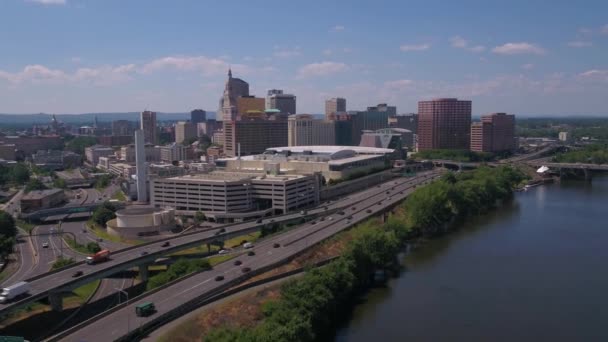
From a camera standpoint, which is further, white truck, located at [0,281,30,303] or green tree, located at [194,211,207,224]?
green tree, located at [194,211,207,224]

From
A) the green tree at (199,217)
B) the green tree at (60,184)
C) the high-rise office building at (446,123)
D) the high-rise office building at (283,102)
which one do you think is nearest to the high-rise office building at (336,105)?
the high-rise office building at (283,102)

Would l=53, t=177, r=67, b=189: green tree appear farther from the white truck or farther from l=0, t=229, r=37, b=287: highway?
the white truck

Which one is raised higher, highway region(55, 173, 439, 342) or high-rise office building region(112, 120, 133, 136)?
high-rise office building region(112, 120, 133, 136)

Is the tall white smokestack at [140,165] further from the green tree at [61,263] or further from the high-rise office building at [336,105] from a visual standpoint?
the high-rise office building at [336,105]

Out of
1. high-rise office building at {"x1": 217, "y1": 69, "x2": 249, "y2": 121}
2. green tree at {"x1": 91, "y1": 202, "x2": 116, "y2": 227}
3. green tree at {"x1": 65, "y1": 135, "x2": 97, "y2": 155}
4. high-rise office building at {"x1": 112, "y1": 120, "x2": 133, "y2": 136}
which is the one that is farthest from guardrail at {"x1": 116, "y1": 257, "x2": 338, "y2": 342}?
high-rise office building at {"x1": 112, "y1": 120, "x2": 133, "y2": 136}

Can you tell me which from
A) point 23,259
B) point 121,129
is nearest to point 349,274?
point 23,259

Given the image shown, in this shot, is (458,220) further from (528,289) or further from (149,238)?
(149,238)

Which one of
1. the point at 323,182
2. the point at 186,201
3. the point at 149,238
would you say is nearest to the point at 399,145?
the point at 323,182
